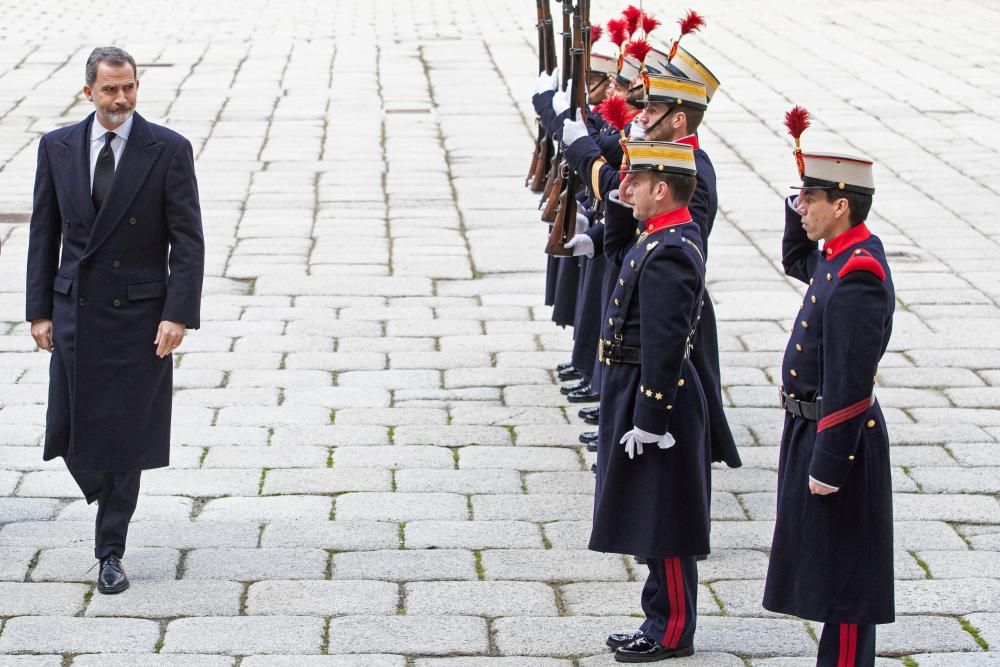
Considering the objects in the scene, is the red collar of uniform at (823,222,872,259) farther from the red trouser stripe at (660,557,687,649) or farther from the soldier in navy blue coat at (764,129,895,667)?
the red trouser stripe at (660,557,687,649)

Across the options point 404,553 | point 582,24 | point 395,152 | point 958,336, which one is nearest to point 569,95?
point 582,24

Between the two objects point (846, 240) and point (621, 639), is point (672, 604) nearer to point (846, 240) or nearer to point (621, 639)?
point (621, 639)

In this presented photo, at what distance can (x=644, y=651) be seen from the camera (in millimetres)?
4152

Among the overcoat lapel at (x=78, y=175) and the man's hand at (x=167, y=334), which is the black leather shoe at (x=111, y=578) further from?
the overcoat lapel at (x=78, y=175)

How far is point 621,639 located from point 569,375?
8.95 feet

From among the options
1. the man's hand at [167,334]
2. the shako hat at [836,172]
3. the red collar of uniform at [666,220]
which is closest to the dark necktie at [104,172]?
the man's hand at [167,334]

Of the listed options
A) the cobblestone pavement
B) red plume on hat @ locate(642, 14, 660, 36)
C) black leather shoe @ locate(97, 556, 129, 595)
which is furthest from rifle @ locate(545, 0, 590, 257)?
black leather shoe @ locate(97, 556, 129, 595)

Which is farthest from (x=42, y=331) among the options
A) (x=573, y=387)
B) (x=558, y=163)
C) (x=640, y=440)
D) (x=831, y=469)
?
(x=573, y=387)

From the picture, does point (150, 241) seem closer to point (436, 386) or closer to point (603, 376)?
point (603, 376)

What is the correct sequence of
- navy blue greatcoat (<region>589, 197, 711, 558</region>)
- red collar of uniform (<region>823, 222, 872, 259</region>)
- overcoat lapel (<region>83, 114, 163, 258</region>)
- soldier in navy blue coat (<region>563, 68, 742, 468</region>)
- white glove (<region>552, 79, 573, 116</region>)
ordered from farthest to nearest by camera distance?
white glove (<region>552, 79, 573, 116</region>) < soldier in navy blue coat (<region>563, 68, 742, 468</region>) < overcoat lapel (<region>83, 114, 163, 258</region>) < navy blue greatcoat (<region>589, 197, 711, 558</region>) < red collar of uniform (<region>823, 222, 872, 259</region>)

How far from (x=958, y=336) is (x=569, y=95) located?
2.76m

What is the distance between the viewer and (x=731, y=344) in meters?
7.40

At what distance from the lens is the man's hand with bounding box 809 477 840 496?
12.1ft

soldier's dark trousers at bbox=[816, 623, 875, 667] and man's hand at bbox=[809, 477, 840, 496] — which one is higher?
man's hand at bbox=[809, 477, 840, 496]
